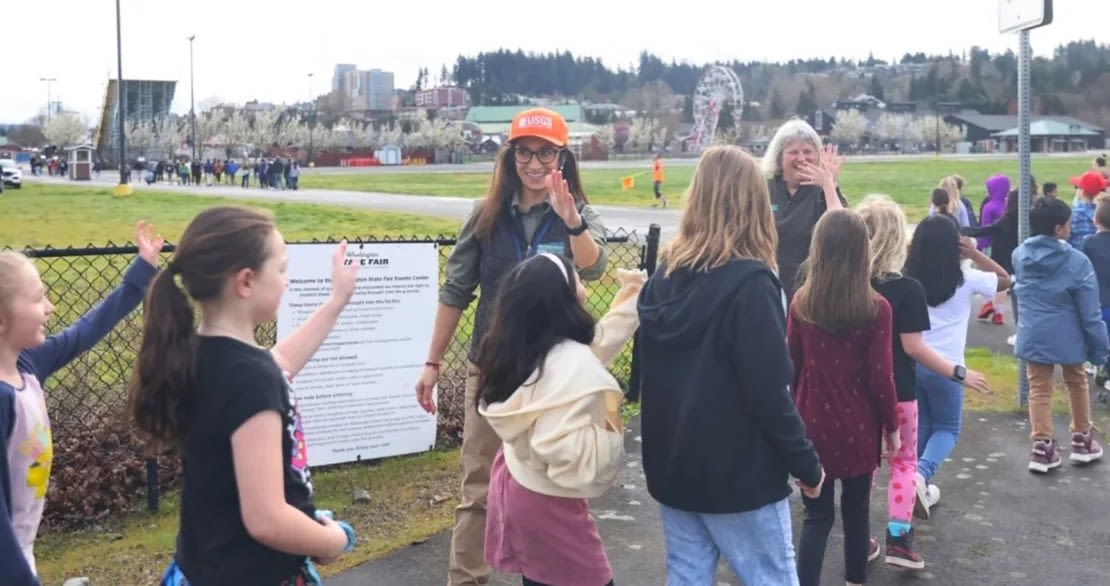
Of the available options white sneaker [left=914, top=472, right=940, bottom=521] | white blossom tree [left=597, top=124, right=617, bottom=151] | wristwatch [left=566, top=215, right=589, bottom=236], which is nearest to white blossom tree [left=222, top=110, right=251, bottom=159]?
white blossom tree [left=597, top=124, right=617, bottom=151]

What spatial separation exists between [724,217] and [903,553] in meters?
2.27

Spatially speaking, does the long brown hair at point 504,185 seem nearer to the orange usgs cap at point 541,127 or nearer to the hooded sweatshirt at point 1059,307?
the orange usgs cap at point 541,127

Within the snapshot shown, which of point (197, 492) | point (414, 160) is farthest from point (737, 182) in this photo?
point (414, 160)

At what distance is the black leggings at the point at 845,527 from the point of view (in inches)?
161

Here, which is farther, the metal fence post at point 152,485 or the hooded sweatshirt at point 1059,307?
the hooded sweatshirt at point 1059,307

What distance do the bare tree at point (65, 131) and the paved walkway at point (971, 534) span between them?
138 meters

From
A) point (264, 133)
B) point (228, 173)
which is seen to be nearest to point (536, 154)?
point (228, 173)

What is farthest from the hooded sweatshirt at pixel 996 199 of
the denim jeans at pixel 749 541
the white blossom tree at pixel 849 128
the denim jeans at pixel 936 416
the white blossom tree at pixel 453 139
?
the white blossom tree at pixel 849 128

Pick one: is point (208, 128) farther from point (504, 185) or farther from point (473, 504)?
point (473, 504)

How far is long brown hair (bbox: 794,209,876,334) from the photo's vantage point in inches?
160

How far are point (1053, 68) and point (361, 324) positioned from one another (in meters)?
196

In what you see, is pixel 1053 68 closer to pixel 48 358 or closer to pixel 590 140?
pixel 590 140

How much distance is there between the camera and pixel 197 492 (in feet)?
7.81

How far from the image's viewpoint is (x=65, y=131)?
13100 cm
